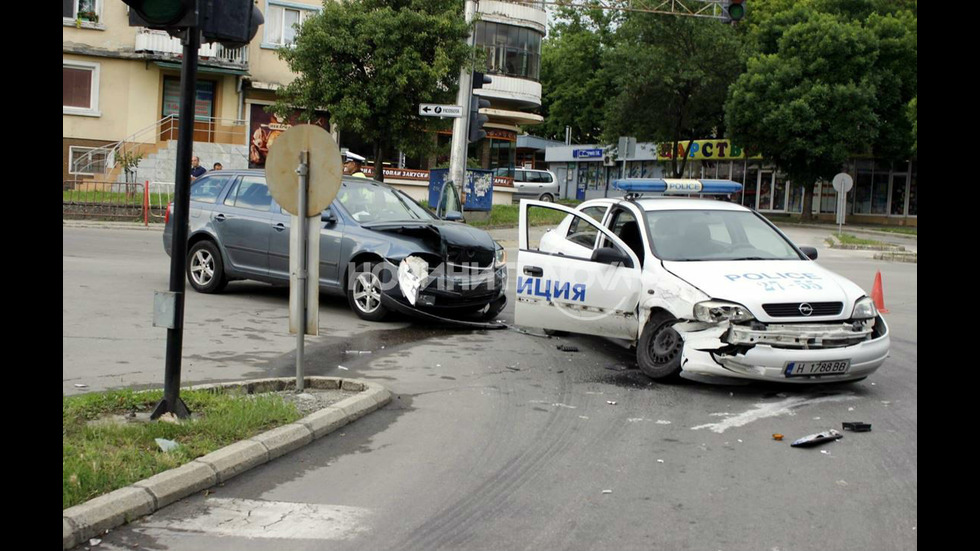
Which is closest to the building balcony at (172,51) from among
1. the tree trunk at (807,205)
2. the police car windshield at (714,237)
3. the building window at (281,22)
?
the building window at (281,22)

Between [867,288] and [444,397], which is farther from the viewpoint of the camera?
[867,288]

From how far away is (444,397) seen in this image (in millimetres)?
7941

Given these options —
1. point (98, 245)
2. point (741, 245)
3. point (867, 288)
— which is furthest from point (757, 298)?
point (98, 245)

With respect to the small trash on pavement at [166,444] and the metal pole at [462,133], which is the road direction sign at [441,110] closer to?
the metal pole at [462,133]

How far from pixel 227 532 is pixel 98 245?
51.1 feet

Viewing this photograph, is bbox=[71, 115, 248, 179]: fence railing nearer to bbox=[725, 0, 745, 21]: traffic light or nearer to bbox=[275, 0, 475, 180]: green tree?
bbox=[275, 0, 475, 180]: green tree

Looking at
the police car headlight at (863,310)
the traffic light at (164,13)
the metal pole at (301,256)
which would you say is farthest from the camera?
the police car headlight at (863,310)

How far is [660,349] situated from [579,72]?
56.6 m

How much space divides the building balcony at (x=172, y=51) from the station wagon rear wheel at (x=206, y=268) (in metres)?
21.3

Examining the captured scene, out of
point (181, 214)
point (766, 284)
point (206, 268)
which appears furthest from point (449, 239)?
point (181, 214)

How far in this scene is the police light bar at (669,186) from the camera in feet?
54.5

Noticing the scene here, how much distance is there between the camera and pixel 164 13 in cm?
591

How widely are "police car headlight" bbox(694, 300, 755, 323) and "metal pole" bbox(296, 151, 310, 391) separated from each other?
10.7 feet
